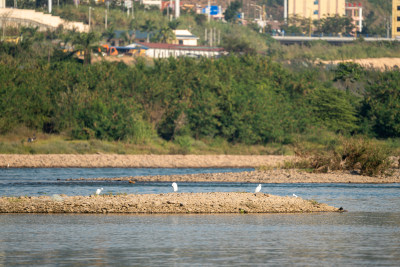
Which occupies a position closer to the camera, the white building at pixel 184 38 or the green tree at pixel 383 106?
the green tree at pixel 383 106

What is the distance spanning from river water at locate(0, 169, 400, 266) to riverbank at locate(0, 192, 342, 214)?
1.10 metres

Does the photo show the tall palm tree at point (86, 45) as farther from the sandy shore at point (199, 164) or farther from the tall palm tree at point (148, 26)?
the tall palm tree at point (148, 26)

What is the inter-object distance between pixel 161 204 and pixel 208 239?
27.6 feet

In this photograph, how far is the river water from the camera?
21797mm

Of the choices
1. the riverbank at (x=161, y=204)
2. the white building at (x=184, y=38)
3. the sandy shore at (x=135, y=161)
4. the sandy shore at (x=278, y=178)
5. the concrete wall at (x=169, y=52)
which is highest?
the white building at (x=184, y=38)

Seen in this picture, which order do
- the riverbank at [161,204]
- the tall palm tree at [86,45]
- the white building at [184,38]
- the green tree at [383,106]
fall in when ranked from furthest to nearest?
the white building at [184,38], the tall palm tree at [86,45], the green tree at [383,106], the riverbank at [161,204]

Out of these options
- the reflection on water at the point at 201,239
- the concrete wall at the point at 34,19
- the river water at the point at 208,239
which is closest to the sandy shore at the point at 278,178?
the river water at the point at 208,239

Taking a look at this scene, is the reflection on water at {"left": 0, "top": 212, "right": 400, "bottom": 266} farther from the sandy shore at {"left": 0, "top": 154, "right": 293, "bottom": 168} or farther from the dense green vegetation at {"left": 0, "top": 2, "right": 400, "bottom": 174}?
the dense green vegetation at {"left": 0, "top": 2, "right": 400, "bottom": 174}

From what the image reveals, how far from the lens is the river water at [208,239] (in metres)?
21.8

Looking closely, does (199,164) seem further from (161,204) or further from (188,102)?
(161,204)

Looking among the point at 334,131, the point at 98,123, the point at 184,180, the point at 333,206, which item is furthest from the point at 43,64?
the point at 333,206

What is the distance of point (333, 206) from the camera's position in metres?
37.2

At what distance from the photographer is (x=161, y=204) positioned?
34188 mm

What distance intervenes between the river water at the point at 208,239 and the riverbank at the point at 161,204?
110cm
